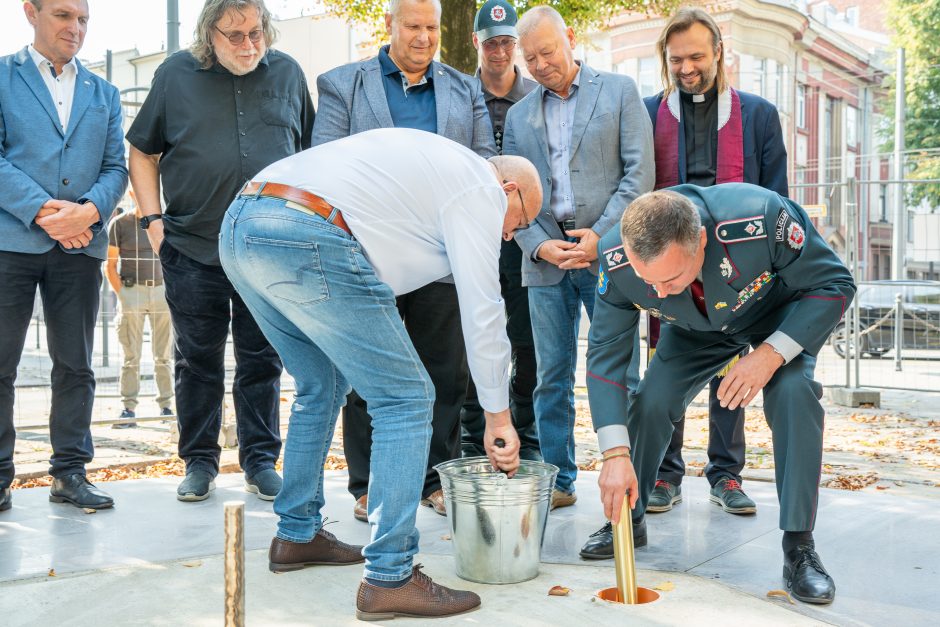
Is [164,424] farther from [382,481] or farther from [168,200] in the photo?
[382,481]

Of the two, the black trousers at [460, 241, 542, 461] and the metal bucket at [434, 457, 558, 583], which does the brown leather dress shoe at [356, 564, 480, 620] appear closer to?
the metal bucket at [434, 457, 558, 583]

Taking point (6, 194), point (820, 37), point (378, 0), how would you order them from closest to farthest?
point (6, 194)
point (378, 0)
point (820, 37)

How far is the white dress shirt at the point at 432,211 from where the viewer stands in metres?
2.85

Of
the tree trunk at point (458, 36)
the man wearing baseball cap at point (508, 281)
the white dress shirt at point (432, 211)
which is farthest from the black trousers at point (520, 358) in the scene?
the tree trunk at point (458, 36)

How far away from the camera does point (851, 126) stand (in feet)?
106

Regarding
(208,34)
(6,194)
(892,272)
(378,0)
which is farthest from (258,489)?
(892,272)

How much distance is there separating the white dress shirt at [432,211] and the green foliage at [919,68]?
26734 mm

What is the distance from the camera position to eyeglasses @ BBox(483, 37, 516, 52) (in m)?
4.77

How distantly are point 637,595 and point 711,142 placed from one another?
210cm

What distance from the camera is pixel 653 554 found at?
11.8 feet

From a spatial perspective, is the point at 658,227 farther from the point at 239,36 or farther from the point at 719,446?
the point at 239,36

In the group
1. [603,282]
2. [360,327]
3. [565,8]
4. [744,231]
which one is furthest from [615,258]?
[565,8]

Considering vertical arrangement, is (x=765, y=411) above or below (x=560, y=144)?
below

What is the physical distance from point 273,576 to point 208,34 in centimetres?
237
